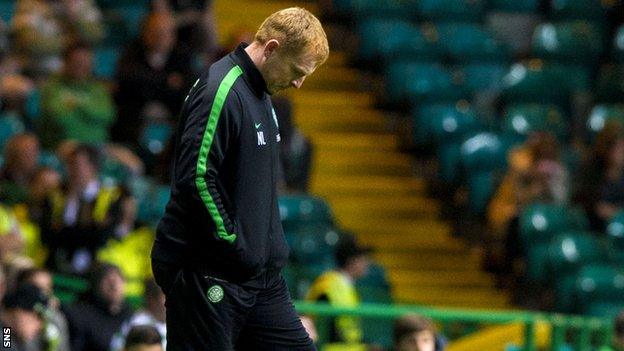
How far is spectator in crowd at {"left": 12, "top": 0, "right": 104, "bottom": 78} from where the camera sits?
10.4 m

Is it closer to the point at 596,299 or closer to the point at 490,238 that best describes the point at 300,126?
the point at 490,238

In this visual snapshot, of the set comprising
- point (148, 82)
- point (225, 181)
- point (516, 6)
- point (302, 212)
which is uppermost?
point (516, 6)

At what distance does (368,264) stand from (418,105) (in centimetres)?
219

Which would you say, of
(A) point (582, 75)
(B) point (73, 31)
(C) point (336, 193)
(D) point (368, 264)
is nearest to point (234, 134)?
(D) point (368, 264)

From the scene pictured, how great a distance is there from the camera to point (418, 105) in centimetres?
1198

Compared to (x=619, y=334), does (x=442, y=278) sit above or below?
above

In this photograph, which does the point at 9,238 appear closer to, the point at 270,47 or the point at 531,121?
the point at 270,47

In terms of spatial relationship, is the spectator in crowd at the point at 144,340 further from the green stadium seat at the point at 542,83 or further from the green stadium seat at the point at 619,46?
the green stadium seat at the point at 619,46

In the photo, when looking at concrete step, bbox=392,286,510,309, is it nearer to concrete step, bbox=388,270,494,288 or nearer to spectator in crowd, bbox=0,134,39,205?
concrete step, bbox=388,270,494,288

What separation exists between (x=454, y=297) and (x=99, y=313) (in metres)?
3.94

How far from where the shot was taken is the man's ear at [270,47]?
15.1 ft

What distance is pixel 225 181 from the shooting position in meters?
4.63

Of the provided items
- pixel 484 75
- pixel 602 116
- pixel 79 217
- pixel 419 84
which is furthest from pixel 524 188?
pixel 79 217

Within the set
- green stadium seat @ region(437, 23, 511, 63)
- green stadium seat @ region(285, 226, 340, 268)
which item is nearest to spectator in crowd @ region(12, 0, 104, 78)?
green stadium seat @ region(285, 226, 340, 268)
